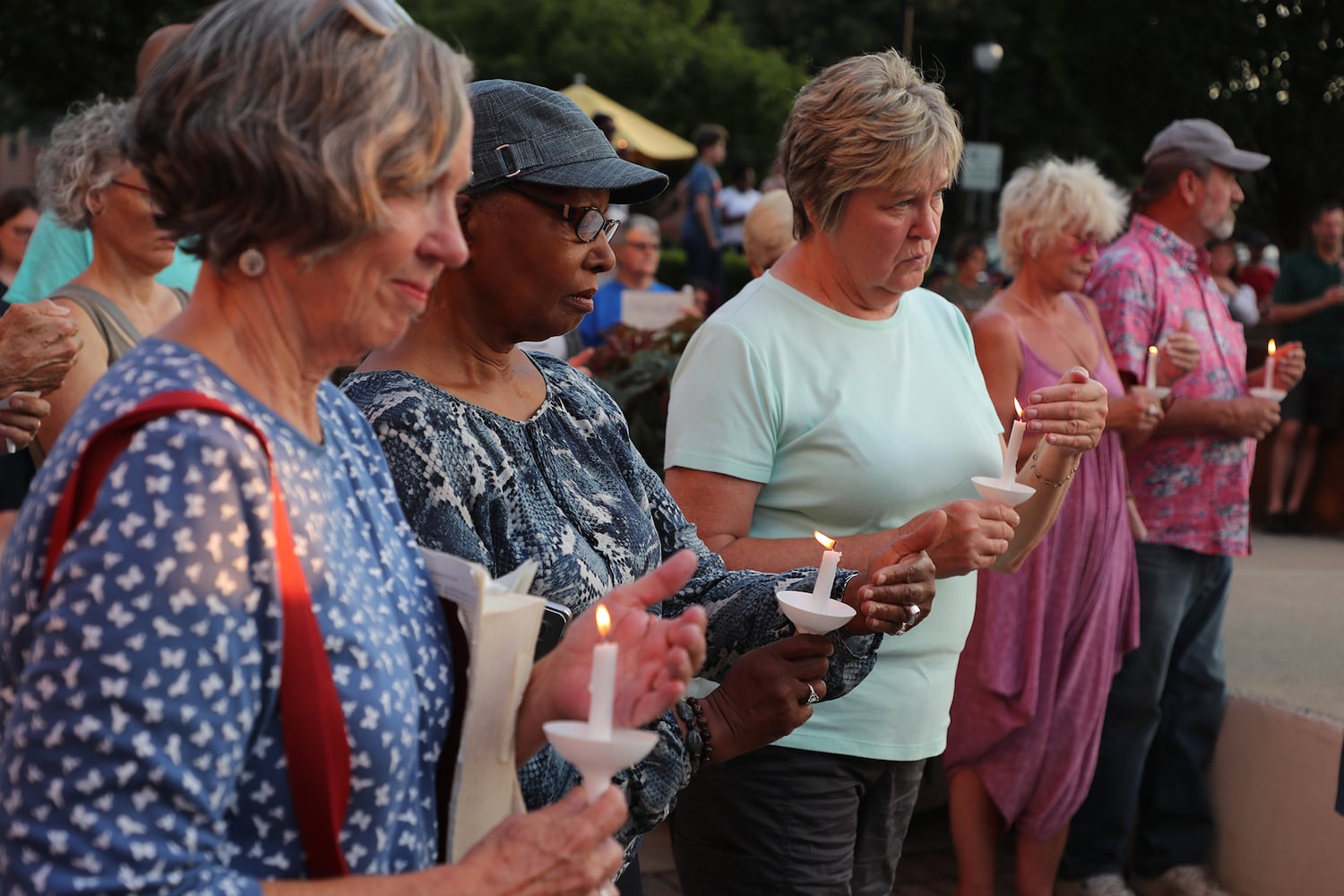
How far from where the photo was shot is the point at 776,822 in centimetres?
293

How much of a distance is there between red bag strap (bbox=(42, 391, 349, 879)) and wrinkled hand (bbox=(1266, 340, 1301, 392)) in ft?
13.6

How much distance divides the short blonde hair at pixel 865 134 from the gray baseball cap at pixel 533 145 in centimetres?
85

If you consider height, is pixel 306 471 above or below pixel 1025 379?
above

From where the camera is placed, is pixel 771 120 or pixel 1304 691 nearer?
pixel 1304 691

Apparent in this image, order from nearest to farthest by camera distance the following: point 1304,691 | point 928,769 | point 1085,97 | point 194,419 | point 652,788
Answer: point 194,419, point 652,788, point 1304,691, point 928,769, point 1085,97

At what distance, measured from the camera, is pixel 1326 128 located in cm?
1767

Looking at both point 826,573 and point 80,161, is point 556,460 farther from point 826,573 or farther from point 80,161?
point 80,161

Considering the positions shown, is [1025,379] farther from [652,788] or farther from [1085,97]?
[1085,97]

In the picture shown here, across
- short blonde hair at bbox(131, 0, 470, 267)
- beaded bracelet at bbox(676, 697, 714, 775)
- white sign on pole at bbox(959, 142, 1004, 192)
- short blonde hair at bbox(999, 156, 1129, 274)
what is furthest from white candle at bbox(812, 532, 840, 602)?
white sign on pole at bbox(959, 142, 1004, 192)

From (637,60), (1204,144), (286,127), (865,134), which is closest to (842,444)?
(865,134)

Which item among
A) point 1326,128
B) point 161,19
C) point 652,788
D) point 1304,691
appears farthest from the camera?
point 161,19

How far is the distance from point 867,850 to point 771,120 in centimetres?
3381

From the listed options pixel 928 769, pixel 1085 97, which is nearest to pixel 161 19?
pixel 1085 97

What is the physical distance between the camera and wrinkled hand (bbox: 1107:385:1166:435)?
4480 mm
